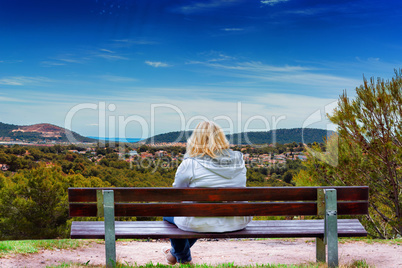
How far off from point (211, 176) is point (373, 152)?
6595mm

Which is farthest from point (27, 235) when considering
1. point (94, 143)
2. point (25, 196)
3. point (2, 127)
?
point (2, 127)

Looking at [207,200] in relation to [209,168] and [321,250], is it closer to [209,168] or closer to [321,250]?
[209,168]

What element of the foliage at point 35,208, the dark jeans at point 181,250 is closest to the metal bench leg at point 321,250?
the dark jeans at point 181,250

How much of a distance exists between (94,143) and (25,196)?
101ft

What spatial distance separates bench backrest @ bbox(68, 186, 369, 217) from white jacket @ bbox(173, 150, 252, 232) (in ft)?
0.43

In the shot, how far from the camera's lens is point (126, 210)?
3197mm

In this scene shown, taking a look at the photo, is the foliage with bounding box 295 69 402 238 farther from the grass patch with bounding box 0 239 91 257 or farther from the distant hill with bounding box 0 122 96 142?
the distant hill with bounding box 0 122 96 142

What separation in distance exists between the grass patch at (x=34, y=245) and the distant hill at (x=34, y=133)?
45778 mm

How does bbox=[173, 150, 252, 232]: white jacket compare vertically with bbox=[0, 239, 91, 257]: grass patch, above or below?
above

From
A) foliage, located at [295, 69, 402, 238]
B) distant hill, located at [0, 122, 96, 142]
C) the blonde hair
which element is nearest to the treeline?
foliage, located at [295, 69, 402, 238]

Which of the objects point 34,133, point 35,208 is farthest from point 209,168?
point 34,133

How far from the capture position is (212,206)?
3158 mm

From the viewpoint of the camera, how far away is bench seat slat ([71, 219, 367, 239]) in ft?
10.8

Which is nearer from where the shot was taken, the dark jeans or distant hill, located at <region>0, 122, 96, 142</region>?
the dark jeans
